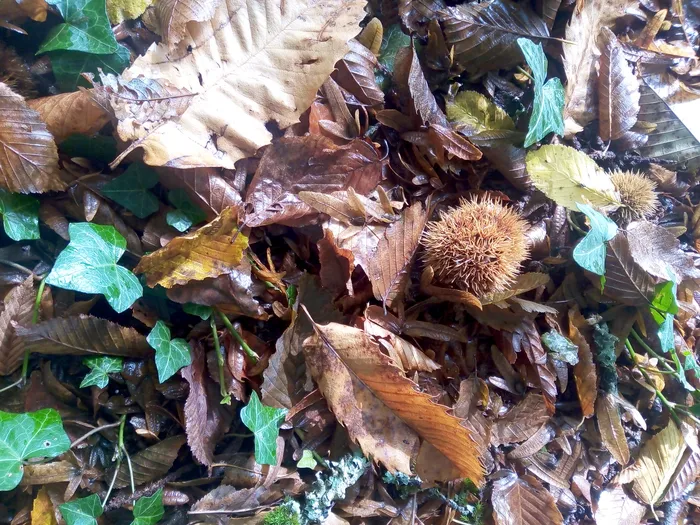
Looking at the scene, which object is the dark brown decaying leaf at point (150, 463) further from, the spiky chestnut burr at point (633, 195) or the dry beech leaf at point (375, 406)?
the spiky chestnut burr at point (633, 195)

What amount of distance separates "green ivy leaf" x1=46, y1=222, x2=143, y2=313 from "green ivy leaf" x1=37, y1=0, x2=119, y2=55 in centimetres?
34

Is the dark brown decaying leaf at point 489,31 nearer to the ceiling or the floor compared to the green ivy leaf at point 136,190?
nearer to the ceiling

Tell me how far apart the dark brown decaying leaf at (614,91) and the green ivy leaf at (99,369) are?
130cm

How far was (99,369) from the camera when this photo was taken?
0.92 metres

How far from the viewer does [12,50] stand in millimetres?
919

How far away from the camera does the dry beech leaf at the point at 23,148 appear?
0.86m

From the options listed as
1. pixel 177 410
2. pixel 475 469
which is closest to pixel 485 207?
pixel 475 469

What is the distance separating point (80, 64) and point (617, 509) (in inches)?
63.6

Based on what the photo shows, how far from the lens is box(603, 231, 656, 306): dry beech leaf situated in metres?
1.13

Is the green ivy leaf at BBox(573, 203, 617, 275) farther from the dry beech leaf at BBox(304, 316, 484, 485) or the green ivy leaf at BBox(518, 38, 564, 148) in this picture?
the dry beech leaf at BBox(304, 316, 484, 485)

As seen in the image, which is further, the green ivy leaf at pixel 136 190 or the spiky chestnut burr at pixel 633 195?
the spiky chestnut burr at pixel 633 195

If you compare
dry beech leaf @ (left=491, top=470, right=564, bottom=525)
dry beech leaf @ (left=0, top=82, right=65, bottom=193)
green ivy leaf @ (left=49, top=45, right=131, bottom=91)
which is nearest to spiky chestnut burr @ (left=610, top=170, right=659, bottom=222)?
dry beech leaf @ (left=491, top=470, right=564, bottom=525)

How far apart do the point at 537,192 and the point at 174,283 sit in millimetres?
862

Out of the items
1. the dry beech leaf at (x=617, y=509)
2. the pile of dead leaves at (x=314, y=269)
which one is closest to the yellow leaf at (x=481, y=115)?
the pile of dead leaves at (x=314, y=269)
